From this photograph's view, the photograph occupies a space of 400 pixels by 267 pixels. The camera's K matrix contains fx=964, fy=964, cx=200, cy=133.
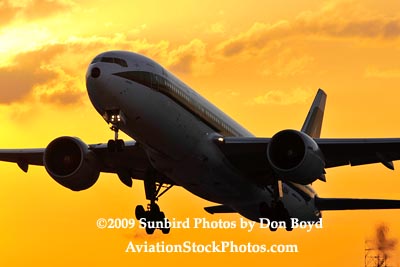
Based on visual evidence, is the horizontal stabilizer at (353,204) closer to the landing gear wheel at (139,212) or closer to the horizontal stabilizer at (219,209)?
the horizontal stabilizer at (219,209)

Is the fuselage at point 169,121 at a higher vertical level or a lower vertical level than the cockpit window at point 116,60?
lower

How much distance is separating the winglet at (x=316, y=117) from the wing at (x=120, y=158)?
1381 cm

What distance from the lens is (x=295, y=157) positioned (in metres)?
38.3

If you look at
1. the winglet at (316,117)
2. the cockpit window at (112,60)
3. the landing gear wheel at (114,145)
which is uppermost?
the winglet at (316,117)

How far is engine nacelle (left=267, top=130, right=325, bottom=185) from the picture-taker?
3756cm


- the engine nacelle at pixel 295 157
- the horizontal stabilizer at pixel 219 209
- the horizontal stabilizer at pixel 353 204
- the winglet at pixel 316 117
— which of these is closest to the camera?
the engine nacelle at pixel 295 157

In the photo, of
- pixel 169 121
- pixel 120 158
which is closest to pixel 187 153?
pixel 169 121

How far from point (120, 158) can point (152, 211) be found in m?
2.75

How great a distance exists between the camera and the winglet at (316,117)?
2156 inches

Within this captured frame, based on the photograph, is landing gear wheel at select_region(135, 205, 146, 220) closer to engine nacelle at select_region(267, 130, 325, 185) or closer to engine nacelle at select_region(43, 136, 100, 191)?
engine nacelle at select_region(43, 136, 100, 191)

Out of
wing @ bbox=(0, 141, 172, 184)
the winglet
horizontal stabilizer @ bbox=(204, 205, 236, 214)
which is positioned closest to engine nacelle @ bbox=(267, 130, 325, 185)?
wing @ bbox=(0, 141, 172, 184)

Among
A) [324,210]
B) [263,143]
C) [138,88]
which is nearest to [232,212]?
[324,210]

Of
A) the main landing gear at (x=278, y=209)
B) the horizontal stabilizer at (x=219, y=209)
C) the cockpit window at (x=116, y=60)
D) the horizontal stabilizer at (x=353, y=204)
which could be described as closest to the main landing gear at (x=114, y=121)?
the cockpit window at (x=116, y=60)

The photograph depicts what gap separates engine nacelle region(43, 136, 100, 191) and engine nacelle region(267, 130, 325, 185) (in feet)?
29.3
